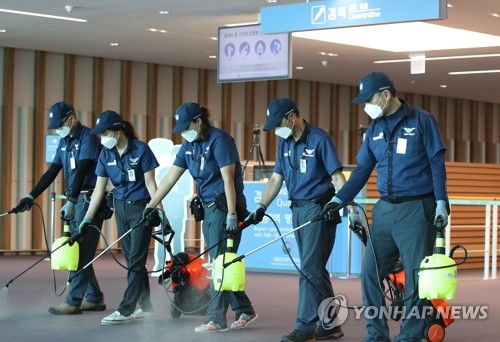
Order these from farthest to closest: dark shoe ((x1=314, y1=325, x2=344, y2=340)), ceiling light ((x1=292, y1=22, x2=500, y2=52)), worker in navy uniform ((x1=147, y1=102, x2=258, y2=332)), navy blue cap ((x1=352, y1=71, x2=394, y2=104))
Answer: ceiling light ((x1=292, y1=22, x2=500, y2=52)) < worker in navy uniform ((x1=147, y1=102, x2=258, y2=332)) < dark shoe ((x1=314, y1=325, x2=344, y2=340)) < navy blue cap ((x1=352, y1=71, x2=394, y2=104))

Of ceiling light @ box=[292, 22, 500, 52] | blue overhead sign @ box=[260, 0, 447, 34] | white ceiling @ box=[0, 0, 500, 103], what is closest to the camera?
blue overhead sign @ box=[260, 0, 447, 34]

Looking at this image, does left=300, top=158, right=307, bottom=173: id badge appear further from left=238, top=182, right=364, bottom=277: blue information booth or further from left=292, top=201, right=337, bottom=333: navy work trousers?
left=238, top=182, right=364, bottom=277: blue information booth

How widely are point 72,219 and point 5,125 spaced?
8.29m

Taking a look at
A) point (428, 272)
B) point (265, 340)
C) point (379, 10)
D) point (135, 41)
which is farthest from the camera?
point (135, 41)

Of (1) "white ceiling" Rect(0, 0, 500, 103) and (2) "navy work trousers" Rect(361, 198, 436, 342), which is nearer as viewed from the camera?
(2) "navy work trousers" Rect(361, 198, 436, 342)

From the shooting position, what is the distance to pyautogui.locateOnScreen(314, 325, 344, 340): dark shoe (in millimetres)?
6707

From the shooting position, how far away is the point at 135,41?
14891 millimetres

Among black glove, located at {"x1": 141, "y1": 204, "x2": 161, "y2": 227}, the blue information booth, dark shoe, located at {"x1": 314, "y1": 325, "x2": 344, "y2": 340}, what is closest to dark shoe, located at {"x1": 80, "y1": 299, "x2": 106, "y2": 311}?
black glove, located at {"x1": 141, "y1": 204, "x2": 161, "y2": 227}

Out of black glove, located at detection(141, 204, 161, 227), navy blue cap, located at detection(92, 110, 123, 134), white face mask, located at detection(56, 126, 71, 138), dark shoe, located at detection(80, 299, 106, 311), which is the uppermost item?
navy blue cap, located at detection(92, 110, 123, 134)

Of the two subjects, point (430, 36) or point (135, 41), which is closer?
point (430, 36)

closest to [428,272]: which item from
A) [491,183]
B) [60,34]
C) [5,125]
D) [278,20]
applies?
[278,20]

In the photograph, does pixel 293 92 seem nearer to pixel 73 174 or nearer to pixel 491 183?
pixel 491 183

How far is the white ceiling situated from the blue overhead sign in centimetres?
166

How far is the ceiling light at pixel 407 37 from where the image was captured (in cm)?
1336
